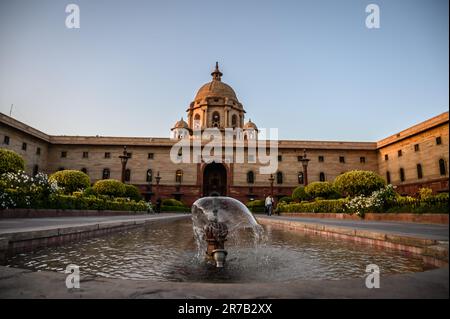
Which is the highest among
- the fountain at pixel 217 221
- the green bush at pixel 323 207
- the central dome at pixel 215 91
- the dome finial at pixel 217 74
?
the dome finial at pixel 217 74

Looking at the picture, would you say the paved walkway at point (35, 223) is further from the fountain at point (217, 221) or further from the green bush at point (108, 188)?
the green bush at point (108, 188)

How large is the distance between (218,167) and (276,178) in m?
7.72

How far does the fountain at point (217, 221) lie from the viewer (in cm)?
328

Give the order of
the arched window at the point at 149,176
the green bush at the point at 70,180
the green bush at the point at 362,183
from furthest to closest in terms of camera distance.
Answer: the arched window at the point at 149,176
the green bush at the point at 70,180
the green bush at the point at 362,183

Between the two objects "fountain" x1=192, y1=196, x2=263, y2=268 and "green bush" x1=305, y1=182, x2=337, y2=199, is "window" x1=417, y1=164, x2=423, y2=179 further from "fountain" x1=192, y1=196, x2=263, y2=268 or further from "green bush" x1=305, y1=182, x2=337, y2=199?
"fountain" x1=192, y1=196, x2=263, y2=268

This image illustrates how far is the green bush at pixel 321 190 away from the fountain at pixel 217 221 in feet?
56.6

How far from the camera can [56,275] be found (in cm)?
177

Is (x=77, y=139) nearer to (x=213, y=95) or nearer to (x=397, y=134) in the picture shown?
(x=213, y=95)

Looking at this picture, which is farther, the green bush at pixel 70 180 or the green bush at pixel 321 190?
the green bush at pixel 321 190

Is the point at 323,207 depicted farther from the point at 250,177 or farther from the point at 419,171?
the point at 250,177

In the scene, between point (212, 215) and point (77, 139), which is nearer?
point (212, 215)

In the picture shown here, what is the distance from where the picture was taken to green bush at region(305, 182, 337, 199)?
20094 millimetres

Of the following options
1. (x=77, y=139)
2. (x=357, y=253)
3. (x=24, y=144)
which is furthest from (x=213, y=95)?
(x=357, y=253)

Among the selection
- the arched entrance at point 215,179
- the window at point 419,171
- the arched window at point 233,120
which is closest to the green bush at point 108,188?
the arched entrance at point 215,179
